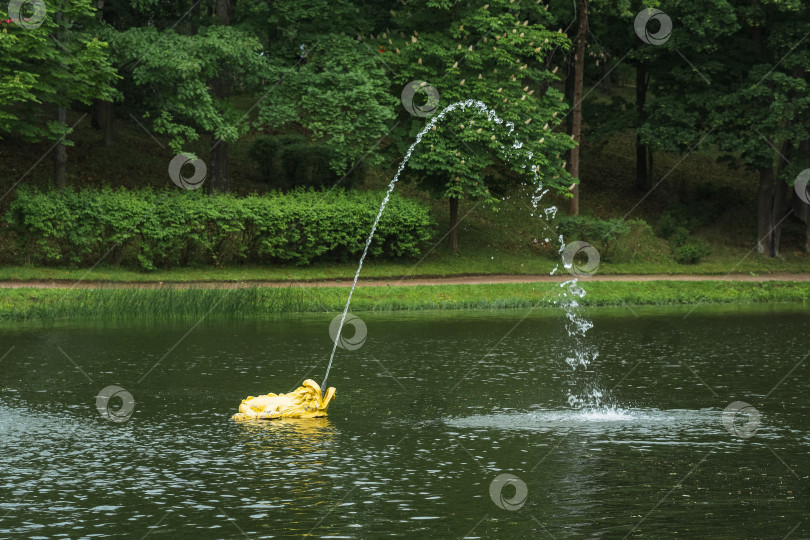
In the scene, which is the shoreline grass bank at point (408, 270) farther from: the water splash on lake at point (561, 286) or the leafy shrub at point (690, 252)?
the water splash on lake at point (561, 286)

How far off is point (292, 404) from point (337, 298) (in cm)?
1628

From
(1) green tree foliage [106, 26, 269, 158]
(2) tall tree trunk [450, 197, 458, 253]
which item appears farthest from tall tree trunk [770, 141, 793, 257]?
(1) green tree foliage [106, 26, 269, 158]

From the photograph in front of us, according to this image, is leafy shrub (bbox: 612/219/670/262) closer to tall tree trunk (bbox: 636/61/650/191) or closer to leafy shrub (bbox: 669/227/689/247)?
leafy shrub (bbox: 669/227/689/247)

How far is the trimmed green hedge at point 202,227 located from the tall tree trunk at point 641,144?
17.4 meters

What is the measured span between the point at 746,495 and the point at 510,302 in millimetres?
22215

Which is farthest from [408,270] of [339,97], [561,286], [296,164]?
[296,164]

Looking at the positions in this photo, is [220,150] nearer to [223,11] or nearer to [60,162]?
[223,11]

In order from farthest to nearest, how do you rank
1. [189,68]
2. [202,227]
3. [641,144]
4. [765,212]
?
[641,144]
[765,212]
[189,68]
[202,227]

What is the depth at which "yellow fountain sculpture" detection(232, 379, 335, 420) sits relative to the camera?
55.0 ft

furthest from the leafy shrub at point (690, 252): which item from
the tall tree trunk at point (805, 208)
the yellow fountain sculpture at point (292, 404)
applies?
the yellow fountain sculpture at point (292, 404)

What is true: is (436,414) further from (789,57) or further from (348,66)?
(789,57)

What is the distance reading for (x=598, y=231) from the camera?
43.9 metres

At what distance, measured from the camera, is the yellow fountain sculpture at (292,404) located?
16.8 meters

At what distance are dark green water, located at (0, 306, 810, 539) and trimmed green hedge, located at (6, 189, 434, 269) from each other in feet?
35.2
